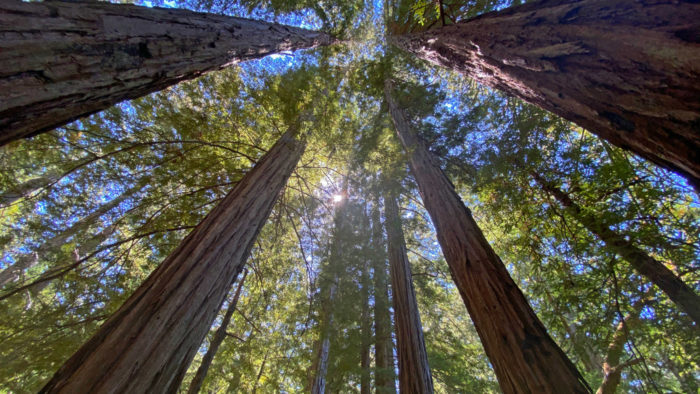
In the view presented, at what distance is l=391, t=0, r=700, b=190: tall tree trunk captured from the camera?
814 mm

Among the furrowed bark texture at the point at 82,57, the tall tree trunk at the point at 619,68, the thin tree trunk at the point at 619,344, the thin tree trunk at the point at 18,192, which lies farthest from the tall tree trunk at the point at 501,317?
the thin tree trunk at the point at 18,192

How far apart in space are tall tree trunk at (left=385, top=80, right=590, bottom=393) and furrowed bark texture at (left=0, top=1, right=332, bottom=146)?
2.64 m

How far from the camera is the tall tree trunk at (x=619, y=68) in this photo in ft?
2.67

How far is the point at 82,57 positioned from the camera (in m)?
1.15

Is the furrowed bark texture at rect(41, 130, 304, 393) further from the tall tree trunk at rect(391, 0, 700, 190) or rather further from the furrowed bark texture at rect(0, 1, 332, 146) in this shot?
the tall tree trunk at rect(391, 0, 700, 190)

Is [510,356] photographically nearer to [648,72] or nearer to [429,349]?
[648,72]

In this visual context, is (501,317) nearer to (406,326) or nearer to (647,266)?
(406,326)

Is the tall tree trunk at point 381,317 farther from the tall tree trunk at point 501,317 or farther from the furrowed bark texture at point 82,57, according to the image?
the furrowed bark texture at point 82,57

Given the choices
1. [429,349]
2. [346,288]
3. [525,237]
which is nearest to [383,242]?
[346,288]

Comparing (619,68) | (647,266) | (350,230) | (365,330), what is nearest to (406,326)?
(365,330)

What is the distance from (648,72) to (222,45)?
289cm

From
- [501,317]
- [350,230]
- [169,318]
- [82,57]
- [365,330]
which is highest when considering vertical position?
[350,230]

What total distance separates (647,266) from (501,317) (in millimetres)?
2497

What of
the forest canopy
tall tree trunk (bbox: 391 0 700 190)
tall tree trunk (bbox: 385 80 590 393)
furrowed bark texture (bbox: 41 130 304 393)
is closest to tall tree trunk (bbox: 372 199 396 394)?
the forest canopy
